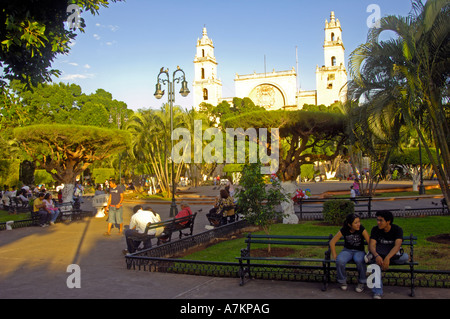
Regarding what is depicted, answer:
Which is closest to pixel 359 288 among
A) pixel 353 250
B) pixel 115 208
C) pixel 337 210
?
pixel 353 250

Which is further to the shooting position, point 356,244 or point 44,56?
point 44,56

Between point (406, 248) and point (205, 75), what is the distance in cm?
7156

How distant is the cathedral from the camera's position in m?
73.7

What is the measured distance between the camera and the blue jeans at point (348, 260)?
5.57 metres

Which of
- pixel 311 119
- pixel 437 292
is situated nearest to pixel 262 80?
pixel 311 119

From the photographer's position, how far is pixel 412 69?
28.5 ft

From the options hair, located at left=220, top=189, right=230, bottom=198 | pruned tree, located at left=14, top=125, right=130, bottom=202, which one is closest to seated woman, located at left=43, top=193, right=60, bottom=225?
pruned tree, located at left=14, top=125, right=130, bottom=202

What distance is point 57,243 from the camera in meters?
10.3

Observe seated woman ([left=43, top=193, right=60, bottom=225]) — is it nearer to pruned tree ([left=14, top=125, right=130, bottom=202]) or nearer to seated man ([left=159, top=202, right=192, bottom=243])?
pruned tree ([left=14, top=125, right=130, bottom=202])
